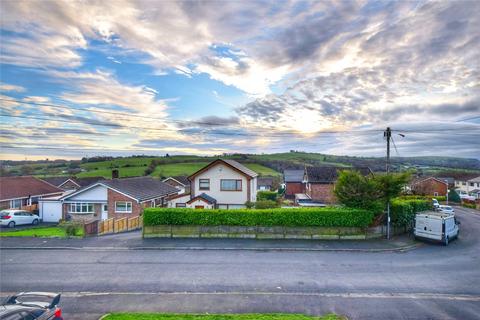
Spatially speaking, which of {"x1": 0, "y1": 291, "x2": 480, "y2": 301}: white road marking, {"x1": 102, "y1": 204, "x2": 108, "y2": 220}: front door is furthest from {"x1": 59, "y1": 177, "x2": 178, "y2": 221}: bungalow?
{"x1": 0, "y1": 291, "x2": 480, "y2": 301}: white road marking

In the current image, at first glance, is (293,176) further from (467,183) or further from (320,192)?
(467,183)

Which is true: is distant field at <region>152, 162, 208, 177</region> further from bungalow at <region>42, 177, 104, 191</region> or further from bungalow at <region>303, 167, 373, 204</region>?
bungalow at <region>303, 167, 373, 204</region>

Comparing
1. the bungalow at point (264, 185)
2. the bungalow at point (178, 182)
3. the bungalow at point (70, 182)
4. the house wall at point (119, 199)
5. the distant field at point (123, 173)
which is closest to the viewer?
the house wall at point (119, 199)

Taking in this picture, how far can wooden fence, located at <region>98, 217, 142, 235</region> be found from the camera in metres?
24.9

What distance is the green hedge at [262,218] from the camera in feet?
74.2

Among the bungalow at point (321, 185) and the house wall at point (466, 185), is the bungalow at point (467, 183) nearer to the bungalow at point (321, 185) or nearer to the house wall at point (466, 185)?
the house wall at point (466, 185)

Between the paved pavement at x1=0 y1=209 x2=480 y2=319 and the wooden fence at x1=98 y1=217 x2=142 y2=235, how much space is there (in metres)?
5.57

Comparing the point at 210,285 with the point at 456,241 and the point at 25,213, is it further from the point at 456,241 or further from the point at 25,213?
the point at 25,213

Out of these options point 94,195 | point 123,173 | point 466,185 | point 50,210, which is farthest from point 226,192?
point 466,185

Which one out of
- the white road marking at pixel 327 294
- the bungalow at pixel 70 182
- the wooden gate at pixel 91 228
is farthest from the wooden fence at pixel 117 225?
the bungalow at pixel 70 182

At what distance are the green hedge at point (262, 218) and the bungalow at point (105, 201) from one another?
1169 cm

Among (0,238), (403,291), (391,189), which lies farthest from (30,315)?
(391,189)

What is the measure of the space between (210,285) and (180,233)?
9891 millimetres

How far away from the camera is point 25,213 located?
33.0 m
